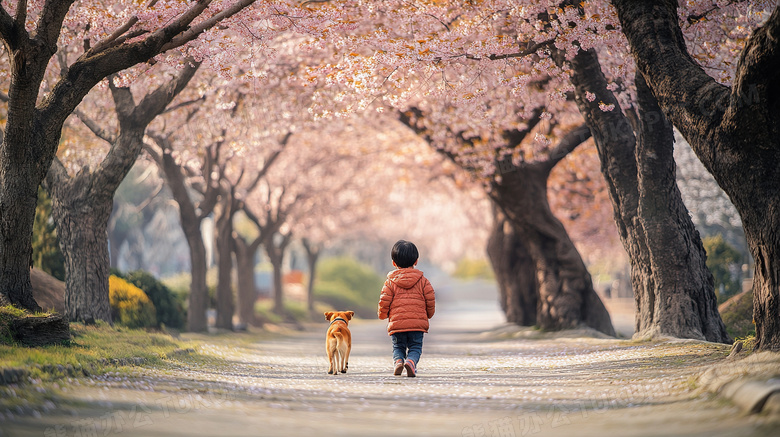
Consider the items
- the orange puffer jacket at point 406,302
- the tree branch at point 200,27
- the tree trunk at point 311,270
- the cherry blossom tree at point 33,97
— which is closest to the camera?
the cherry blossom tree at point 33,97

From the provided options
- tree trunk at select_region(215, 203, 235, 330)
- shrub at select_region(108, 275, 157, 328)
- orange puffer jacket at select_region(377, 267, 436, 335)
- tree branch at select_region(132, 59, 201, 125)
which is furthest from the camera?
tree trunk at select_region(215, 203, 235, 330)

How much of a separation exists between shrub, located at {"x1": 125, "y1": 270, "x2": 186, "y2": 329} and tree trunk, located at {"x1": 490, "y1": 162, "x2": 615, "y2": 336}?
931 cm

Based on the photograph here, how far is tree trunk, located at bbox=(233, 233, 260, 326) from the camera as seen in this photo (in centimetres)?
2606

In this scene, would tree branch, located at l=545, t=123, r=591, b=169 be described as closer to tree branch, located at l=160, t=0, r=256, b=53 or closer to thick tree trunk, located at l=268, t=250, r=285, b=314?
tree branch, located at l=160, t=0, r=256, b=53

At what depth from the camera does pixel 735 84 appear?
23.3 ft

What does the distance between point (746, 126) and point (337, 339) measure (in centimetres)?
542

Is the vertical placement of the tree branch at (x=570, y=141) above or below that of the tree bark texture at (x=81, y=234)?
above

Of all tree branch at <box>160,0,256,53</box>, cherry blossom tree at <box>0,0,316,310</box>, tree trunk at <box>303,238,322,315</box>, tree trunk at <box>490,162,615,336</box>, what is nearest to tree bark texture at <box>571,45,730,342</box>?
tree trunk at <box>490,162,615,336</box>

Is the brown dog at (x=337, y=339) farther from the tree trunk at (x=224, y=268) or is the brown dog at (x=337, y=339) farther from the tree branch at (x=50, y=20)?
the tree trunk at (x=224, y=268)

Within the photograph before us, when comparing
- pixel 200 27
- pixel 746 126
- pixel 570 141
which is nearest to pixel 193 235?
pixel 570 141

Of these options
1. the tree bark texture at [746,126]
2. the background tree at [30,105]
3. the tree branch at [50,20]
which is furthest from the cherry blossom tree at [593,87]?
the tree branch at [50,20]

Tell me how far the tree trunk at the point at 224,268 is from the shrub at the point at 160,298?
249 centimetres

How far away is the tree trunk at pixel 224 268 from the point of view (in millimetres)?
22344

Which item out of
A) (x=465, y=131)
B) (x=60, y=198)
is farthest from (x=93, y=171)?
(x=465, y=131)
